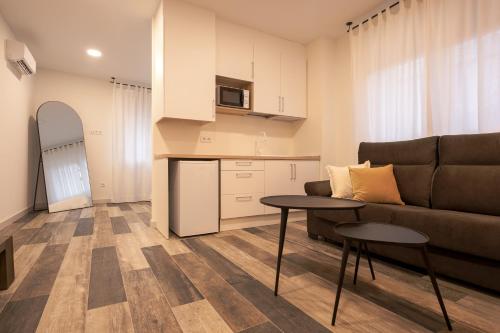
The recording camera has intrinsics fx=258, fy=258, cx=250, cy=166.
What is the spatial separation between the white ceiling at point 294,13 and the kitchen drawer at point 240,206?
7.20ft

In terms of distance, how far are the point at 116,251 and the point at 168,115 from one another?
1.43 metres

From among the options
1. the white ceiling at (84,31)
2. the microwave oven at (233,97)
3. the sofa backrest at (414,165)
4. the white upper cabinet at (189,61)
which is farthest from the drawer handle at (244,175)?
the white ceiling at (84,31)

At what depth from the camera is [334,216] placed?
2236 mm

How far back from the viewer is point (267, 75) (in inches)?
141

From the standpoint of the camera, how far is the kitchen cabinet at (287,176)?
128 inches

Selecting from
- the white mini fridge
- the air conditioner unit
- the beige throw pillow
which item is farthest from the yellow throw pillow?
the air conditioner unit

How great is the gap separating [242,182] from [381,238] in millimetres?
2025

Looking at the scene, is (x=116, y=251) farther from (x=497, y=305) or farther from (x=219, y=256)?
(x=497, y=305)

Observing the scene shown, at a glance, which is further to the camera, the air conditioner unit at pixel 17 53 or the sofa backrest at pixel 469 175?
the air conditioner unit at pixel 17 53

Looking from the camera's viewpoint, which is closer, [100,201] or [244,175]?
[244,175]

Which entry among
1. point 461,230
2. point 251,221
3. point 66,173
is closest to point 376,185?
point 461,230

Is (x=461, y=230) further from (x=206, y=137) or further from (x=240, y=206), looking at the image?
(x=206, y=137)

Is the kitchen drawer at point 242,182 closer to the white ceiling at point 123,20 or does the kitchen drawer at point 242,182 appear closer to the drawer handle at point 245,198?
the drawer handle at point 245,198

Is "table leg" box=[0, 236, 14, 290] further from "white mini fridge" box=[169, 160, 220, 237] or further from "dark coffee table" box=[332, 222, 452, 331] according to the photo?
"dark coffee table" box=[332, 222, 452, 331]
